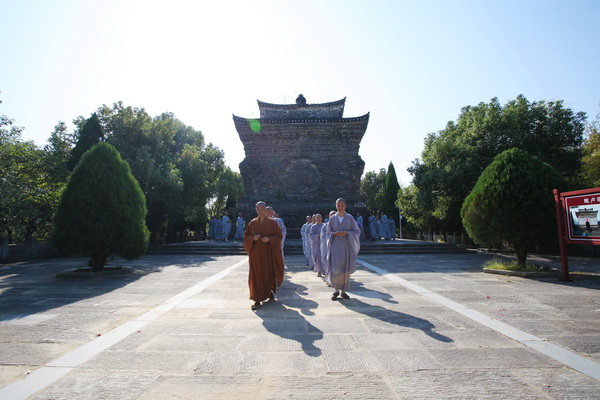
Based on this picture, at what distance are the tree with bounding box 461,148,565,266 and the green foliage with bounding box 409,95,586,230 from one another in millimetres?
6942

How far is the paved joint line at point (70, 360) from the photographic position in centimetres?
252

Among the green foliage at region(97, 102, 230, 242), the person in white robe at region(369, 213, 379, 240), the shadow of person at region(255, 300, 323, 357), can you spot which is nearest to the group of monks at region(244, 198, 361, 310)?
the shadow of person at region(255, 300, 323, 357)

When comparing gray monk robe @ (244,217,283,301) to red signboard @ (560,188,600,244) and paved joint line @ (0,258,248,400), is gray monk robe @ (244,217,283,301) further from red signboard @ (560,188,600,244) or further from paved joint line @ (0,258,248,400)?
red signboard @ (560,188,600,244)

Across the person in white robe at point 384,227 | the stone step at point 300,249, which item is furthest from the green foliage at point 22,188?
the person in white robe at point 384,227

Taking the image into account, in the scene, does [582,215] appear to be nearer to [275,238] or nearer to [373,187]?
[275,238]

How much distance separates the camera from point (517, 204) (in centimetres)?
810

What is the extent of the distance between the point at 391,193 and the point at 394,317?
36.0 meters

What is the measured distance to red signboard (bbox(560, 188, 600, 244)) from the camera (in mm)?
6605

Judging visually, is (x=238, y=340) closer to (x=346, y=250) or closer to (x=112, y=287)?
(x=346, y=250)

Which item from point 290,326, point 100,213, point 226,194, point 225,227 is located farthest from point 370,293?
point 226,194

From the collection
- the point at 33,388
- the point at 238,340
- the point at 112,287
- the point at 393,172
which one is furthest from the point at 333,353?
the point at 393,172

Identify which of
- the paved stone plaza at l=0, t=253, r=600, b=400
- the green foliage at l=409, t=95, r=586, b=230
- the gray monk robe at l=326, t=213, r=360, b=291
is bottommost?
the paved stone plaza at l=0, t=253, r=600, b=400

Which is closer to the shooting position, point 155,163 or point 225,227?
point 155,163

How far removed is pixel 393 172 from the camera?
40.2 metres
